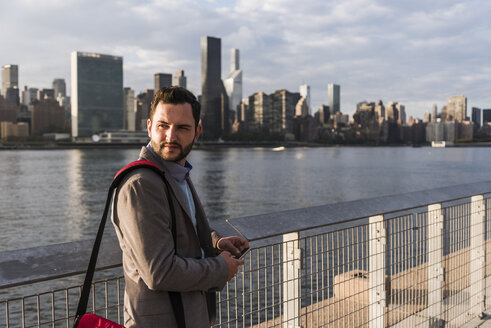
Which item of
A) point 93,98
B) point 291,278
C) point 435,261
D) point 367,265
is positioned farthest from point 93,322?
point 93,98

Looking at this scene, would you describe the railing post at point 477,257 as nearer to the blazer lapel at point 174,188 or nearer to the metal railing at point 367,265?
the metal railing at point 367,265

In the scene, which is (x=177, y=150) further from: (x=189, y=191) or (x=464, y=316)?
(x=464, y=316)

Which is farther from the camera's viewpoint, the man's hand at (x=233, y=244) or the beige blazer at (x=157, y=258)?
the man's hand at (x=233, y=244)

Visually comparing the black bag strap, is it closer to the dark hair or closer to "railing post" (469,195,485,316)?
the dark hair

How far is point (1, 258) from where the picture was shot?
1637mm

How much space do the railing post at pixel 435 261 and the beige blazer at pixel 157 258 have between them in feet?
8.31

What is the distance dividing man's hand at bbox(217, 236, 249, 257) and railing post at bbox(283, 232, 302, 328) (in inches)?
22.9

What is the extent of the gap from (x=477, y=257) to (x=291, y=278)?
2.70 metres

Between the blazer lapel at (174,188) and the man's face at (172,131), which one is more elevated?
the man's face at (172,131)

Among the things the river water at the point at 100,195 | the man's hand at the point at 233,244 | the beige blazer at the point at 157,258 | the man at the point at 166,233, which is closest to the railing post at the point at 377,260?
the man's hand at the point at 233,244

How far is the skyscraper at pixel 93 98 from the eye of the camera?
186m

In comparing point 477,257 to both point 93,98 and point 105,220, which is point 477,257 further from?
point 93,98

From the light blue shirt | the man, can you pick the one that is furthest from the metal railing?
the light blue shirt

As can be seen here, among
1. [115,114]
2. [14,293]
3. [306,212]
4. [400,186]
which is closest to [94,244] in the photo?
[306,212]
